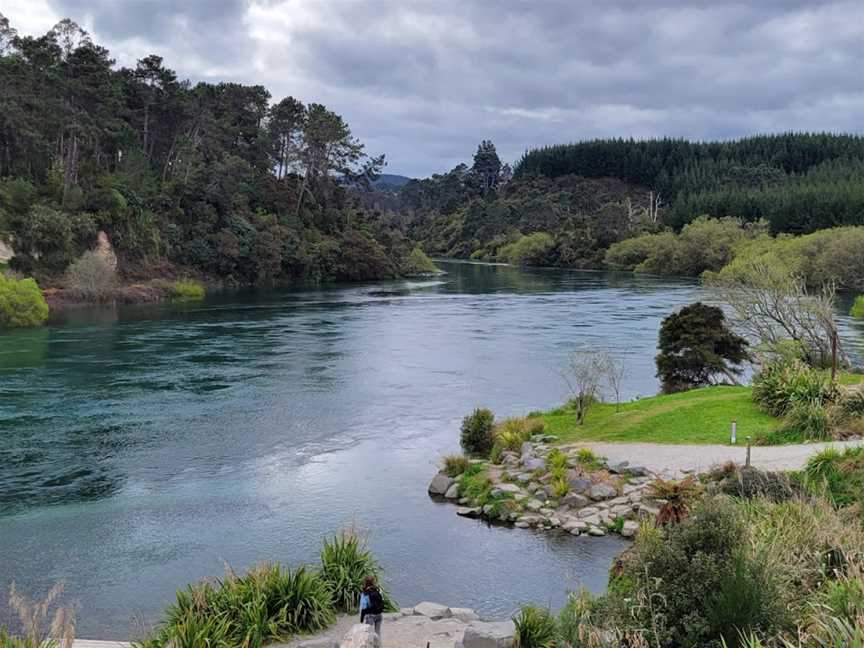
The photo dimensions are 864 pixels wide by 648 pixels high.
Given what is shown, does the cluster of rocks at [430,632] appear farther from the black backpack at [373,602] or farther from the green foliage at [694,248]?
the green foliage at [694,248]

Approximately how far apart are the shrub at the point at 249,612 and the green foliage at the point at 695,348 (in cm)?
2851

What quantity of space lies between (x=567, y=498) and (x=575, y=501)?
286mm

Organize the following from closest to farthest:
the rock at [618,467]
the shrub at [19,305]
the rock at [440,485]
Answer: the rock at [618,467] → the rock at [440,485] → the shrub at [19,305]

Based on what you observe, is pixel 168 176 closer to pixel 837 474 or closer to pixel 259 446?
pixel 259 446

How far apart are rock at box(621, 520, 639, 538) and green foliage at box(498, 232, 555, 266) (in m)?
141

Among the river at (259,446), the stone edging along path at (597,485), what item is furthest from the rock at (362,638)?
the stone edging along path at (597,485)

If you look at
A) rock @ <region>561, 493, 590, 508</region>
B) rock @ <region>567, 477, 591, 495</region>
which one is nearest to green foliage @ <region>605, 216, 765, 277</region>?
rock @ <region>567, 477, 591, 495</region>

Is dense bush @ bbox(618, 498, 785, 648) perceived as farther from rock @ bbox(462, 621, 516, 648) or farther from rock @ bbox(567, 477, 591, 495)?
rock @ bbox(567, 477, 591, 495)

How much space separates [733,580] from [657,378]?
112 feet

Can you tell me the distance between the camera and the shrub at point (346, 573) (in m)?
16.7

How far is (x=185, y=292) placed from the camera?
8625 centimetres

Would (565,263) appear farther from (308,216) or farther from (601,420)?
(601,420)

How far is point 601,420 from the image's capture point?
32500 millimetres

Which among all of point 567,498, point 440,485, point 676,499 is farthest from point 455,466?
point 676,499
